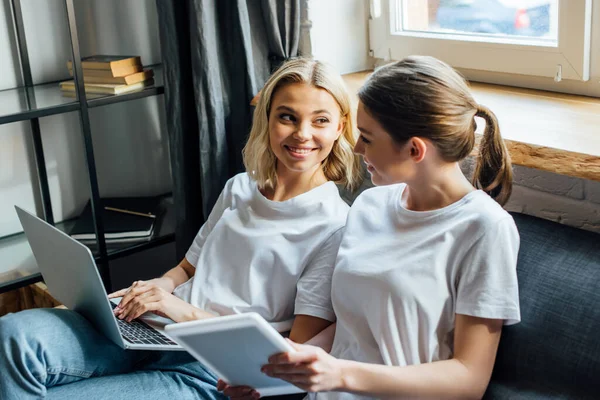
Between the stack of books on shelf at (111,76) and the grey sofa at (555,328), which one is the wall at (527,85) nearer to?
the grey sofa at (555,328)

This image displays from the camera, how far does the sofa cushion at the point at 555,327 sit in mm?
Answer: 1194

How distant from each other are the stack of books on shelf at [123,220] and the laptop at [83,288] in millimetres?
539

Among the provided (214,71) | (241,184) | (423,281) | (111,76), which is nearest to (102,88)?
(111,76)

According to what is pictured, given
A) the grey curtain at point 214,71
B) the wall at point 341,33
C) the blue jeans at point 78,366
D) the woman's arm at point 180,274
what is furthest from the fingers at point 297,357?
the wall at point 341,33

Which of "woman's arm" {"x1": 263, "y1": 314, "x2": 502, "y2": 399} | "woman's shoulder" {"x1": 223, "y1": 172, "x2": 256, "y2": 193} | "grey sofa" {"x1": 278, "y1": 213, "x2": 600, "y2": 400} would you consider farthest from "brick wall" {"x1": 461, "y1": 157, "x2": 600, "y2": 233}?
"woman's shoulder" {"x1": 223, "y1": 172, "x2": 256, "y2": 193}

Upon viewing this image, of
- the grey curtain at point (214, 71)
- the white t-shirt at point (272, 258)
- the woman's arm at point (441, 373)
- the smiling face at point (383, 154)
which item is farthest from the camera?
the grey curtain at point (214, 71)

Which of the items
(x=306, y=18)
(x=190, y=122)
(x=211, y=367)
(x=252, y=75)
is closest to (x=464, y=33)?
(x=306, y=18)

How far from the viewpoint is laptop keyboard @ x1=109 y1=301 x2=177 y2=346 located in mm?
1519

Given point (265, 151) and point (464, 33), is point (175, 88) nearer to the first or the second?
point (265, 151)

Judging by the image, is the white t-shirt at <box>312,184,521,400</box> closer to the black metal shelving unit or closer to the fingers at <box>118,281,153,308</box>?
the fingers at <box>118,281,153,308</box>

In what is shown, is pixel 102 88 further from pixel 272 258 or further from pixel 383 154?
pixel 383 154

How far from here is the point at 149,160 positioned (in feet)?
8.61

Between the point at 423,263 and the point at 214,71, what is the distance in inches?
38.0

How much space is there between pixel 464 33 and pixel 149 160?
114 cm
